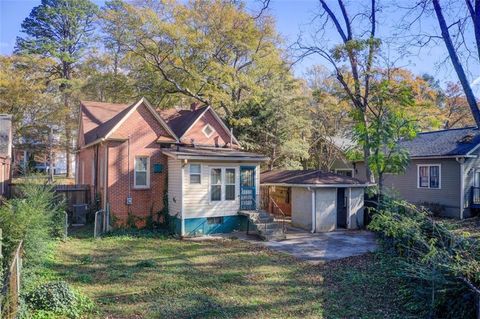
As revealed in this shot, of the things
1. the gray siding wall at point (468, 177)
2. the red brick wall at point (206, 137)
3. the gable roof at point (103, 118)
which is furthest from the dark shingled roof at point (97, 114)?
the gray siding wall at point (468, 177)

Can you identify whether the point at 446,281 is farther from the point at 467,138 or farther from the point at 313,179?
the point at 467,138

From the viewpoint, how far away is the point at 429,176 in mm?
23703

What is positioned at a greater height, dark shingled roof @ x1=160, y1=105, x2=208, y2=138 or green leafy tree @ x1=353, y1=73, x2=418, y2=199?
dark shingled roof @ x1=160, y1=105, x2=208, y2=138

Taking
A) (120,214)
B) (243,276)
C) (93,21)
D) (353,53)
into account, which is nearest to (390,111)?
(353,53)

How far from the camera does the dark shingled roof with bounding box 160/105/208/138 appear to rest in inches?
762

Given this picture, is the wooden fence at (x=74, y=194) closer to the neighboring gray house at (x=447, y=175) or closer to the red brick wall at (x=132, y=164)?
the red brick wall at (x=132, y=164)

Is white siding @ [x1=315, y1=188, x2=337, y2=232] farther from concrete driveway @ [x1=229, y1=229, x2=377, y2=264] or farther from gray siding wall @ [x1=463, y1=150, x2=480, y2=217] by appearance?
gray siding wall @ [x1=463, y1=150, x2=480, y2=217]

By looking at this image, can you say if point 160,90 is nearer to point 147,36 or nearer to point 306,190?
point 147,36

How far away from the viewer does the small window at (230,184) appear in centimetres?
1727

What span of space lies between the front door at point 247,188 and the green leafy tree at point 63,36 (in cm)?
2163

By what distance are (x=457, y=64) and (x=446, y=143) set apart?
1448 centimetres

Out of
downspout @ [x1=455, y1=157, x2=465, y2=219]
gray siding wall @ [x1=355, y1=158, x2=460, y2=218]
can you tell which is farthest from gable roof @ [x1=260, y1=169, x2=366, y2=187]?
downspout @ [x1=455, y1=157, x2=465, y2=219]

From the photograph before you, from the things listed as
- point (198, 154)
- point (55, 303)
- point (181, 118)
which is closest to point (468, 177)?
point (198, 154)

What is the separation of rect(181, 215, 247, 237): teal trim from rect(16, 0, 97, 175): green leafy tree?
21.8m
